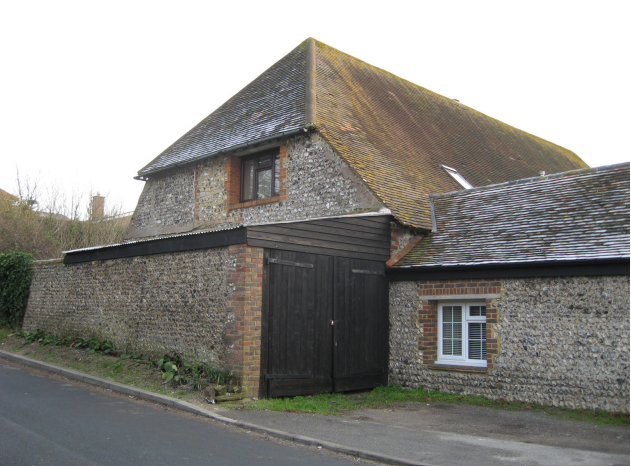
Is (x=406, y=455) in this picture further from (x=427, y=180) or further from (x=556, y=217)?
(x=427, y=180)

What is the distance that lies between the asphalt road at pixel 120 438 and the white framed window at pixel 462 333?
188 inches

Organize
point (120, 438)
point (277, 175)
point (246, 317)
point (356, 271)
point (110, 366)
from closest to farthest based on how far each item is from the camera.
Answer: point (120, 438) < point (246, 317) < point (356, 271) < point (110, 366) < point (277, 175)

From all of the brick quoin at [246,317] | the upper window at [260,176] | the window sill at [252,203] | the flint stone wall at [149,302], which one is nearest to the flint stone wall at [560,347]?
the brick quoin at [246,317]

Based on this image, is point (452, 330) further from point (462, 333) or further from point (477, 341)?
point (477, 341)

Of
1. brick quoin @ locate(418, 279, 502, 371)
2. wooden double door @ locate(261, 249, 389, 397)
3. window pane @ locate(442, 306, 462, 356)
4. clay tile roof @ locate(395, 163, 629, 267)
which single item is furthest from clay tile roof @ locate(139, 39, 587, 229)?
window pane @ locate(442, 306, 462, 356)

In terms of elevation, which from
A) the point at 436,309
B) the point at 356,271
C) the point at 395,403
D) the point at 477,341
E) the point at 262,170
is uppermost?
the point at 262,170

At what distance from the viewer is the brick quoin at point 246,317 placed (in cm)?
941

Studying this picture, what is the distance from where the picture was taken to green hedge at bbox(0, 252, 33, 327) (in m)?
16.5

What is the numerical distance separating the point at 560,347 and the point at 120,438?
6.80 m

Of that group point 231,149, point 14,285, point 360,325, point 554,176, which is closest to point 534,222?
point 554,176

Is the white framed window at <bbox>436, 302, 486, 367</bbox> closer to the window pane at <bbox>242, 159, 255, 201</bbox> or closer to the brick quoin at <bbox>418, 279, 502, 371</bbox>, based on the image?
the brick quoin at <bbox>418, 279, 502, 371</bbox>

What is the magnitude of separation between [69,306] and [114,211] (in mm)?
13940

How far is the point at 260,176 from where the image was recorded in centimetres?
1472

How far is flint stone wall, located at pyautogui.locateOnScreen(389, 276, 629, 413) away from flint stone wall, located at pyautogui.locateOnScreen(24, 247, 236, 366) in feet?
14.7
